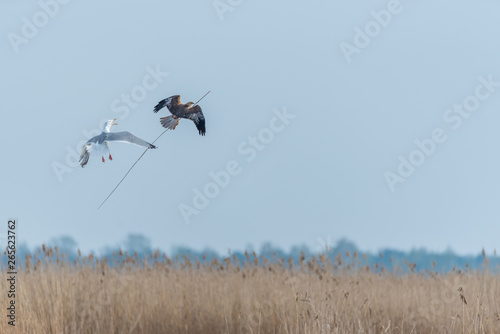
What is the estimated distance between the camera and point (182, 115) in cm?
419

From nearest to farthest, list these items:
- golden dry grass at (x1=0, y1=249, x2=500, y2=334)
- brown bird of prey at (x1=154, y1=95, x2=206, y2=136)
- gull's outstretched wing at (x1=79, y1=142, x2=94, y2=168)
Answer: gull's outstretched wing at (x1=79, y1=142, x2=94, y2=168), brown bird of prey at (x1=154, y1=95, x2=206, y2=136), golden dry grass at (x1=0, y1=249, x2=500, y2=334)

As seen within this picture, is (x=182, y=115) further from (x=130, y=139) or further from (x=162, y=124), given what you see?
(x=130, y=139)

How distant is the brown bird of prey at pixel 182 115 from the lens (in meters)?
4.16

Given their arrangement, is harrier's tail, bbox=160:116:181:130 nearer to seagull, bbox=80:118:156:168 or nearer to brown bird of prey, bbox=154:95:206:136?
brown bird of prey, bbox=154:95:206:136

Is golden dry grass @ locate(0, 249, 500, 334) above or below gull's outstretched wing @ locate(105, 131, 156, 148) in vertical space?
below

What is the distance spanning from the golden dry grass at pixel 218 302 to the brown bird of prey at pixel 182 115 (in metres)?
1.68

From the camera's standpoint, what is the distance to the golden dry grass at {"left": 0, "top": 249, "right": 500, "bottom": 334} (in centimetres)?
527

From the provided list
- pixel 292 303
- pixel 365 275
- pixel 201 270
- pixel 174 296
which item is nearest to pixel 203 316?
pixel 174 296

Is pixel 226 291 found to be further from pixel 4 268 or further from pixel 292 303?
pixel 4 268

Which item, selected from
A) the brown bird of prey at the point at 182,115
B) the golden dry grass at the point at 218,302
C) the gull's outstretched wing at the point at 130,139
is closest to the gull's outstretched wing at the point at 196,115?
the brown bird of prey at the point at 182,115

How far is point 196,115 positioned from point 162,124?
239 millimetres

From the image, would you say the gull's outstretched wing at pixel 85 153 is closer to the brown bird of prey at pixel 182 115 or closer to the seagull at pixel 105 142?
the seagull at pixel 105 142

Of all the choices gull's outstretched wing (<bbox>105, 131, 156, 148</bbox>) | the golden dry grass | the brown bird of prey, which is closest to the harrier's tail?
the brown bird of prey

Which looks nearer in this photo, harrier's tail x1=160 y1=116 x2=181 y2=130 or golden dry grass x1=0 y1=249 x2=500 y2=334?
harrier's tail x1=160 y1=116 x2=181 y2=130
